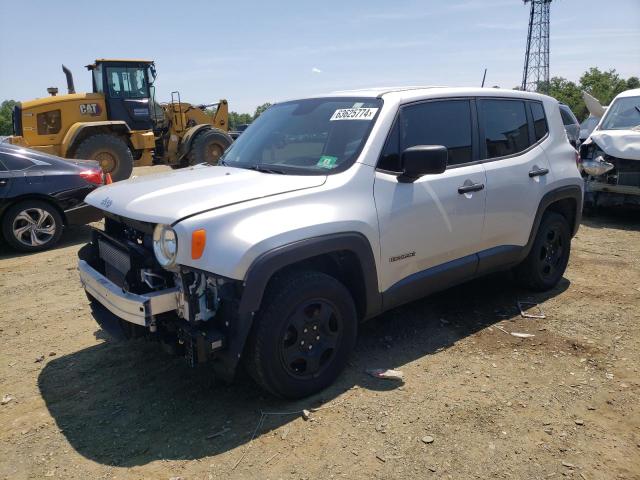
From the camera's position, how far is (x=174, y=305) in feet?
9.37

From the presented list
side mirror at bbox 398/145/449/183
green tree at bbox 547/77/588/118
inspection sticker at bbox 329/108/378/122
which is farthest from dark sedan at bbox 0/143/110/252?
green tree at bbox 547/77/588/118

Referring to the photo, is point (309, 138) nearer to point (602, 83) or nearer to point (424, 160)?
point (424, 160)

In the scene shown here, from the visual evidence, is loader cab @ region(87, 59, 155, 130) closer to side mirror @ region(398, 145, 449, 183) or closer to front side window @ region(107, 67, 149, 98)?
front side window @ region(107, 67, 149, 98)

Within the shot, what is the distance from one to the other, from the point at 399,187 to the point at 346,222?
21.9 inches

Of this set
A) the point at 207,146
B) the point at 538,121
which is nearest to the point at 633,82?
the point at 207,146

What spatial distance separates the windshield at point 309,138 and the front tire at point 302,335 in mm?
801

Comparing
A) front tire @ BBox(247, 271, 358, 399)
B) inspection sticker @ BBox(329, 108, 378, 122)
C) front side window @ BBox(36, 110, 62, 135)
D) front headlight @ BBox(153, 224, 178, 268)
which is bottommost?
front tire @ BBox(247, 271, 358, 399)

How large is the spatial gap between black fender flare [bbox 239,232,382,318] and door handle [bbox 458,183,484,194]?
3.32 feet

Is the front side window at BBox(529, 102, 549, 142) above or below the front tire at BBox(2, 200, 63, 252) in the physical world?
above

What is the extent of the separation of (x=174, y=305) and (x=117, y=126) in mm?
10748

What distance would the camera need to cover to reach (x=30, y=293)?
17.5 ft

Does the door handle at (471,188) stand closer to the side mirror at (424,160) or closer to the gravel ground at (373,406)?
the side mirror at (424,160)

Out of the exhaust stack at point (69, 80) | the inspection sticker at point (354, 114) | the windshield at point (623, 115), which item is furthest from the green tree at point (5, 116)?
the inspection sticker at point (354, 114)

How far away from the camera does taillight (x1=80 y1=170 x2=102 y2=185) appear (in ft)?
23.5
